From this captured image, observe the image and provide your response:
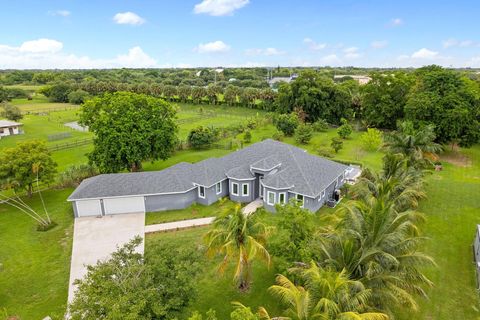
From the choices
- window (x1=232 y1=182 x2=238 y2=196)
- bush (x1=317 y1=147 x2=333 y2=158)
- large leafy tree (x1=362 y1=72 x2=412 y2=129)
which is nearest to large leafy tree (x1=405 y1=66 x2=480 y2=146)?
large leafy tree (x1=362 y1=72 x2=412 y2=129)

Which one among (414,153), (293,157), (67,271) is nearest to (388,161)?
(414,153)

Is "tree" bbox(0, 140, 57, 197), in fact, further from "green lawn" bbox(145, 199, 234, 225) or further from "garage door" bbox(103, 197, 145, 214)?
"green lawn" bbox(145, 199, 234, 225)

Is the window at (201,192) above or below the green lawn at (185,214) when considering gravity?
above

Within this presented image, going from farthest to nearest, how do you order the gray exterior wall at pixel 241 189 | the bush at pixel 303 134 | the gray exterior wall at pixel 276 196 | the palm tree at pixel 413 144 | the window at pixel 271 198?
the bush at pixel 303 134 → the gray exterior wall at pixel 241 189 → the palm tree at pixel 413 144 → the window at pixel 271 198 → the gray exterior wall at pixel 276 196

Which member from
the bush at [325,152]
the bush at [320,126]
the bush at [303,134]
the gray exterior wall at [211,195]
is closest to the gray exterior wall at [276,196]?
the gray exterior wall at [211,195]

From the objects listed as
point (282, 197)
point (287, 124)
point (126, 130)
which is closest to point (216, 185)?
point (282, 197)

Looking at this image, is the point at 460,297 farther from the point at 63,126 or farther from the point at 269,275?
the point at 63,126

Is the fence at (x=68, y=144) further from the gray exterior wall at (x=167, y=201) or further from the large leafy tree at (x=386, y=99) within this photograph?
the large leafy tree at (x=386, y=99)

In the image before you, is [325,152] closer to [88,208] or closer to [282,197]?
[282,197]
